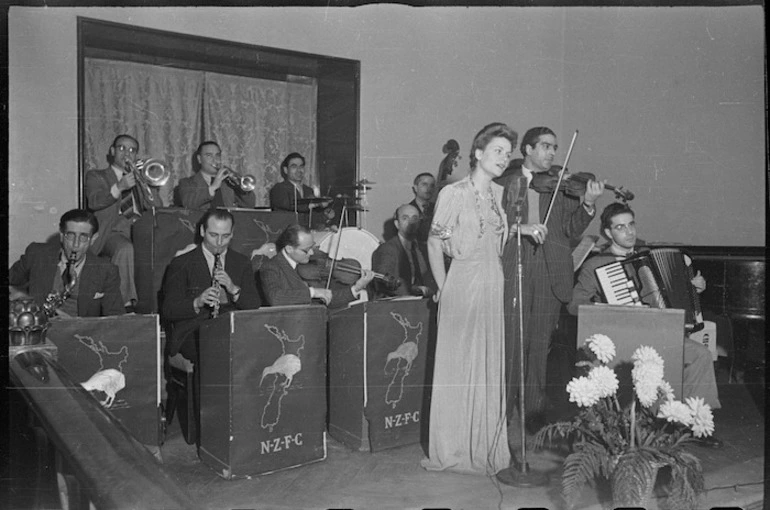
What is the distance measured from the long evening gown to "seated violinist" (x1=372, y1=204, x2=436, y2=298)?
1037 millimetres

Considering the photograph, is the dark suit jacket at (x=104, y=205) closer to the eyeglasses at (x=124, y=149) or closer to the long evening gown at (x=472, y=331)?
the eyeglasses at (x=124, y=149)

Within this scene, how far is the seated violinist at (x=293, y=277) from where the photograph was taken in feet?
13.2

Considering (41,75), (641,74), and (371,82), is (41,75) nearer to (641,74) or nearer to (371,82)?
(371,82)

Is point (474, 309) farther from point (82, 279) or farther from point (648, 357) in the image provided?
point (82, 279)

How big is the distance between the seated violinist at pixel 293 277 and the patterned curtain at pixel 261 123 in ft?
10.00

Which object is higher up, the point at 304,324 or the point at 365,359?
the point at 304,324

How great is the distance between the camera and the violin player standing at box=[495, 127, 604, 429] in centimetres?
386

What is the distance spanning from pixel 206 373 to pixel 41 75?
8.48ft

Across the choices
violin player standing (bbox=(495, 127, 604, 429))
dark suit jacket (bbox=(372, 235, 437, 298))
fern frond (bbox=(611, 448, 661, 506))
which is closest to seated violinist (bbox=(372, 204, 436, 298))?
dark suit jacket (bbox=(372, 235, 437, 298))

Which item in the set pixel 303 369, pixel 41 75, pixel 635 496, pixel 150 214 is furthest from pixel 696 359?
pixel 41 75

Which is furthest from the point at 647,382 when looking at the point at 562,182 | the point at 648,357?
the point at 562,182

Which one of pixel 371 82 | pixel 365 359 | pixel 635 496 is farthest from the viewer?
pixel 371 82

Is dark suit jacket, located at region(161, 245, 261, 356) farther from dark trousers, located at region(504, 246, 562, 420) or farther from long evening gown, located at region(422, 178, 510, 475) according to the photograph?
dark trousers, located at region(504, 246, 562, 420)

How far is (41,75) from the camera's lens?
455 centimetres
